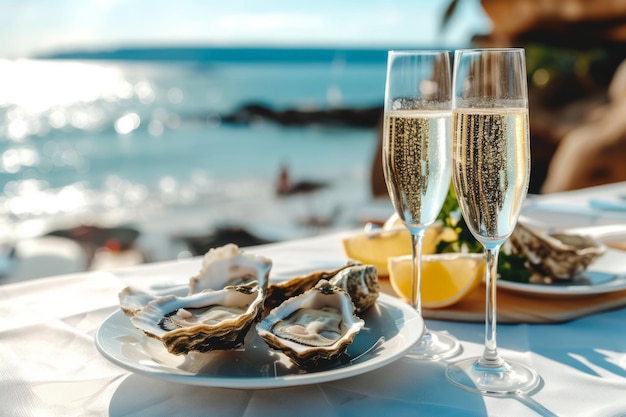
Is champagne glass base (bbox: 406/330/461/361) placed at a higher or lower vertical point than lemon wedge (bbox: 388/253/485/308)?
lower

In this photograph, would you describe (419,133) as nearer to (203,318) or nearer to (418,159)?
(418,159)

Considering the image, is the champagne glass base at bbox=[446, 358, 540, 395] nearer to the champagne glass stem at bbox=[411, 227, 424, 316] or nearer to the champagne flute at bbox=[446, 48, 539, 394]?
the champagne flute at bbox=[446, 48, 539, 394]

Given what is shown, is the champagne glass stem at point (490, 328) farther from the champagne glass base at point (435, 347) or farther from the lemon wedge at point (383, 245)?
the lemon wedge at point (383, 245)

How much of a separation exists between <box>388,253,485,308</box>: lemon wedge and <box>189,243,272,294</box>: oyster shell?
33 centimetres

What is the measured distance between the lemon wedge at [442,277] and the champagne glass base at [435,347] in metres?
0.13

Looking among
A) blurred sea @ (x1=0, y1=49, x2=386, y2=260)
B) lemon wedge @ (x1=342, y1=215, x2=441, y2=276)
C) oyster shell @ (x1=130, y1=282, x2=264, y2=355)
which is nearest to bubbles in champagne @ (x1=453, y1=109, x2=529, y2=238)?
oyster shell @ (x1=130, y1=282, x2=264, y2=355)

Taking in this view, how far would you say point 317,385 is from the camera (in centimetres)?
105

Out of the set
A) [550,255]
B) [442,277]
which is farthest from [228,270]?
[550,255]

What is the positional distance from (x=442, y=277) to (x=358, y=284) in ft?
1.02

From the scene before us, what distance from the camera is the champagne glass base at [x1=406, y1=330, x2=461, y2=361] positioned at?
118cm

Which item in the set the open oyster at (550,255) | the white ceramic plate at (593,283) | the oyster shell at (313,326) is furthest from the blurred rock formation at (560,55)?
the oyster shell at (313,326)

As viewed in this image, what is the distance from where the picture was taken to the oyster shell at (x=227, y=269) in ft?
4.15

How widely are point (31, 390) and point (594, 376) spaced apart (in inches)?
34.8

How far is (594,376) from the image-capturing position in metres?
1.11
